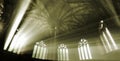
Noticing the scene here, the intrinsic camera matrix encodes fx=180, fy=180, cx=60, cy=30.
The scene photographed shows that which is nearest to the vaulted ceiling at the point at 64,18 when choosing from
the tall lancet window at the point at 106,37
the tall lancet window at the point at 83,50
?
the tall lancet window at the point at 106,37

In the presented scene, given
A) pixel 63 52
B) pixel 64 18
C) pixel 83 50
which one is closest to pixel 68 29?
pixel 64 18

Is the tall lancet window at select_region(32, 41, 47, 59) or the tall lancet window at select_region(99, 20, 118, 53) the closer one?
the tall lancet window at select_region(99, 20, 118, 53)

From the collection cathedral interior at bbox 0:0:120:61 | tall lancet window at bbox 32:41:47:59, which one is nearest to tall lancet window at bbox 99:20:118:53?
cathedral interior at bbox 0:0:120:61

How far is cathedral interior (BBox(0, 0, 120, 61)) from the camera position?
8.04 metres

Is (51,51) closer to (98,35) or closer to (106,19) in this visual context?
(98,35)

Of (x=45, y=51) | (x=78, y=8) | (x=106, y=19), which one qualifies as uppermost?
(x=78, y=8)

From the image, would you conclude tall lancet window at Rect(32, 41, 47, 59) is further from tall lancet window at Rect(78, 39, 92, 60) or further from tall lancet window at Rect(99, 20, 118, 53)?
tall lancet window at Rect(99, 20, 118, 53)

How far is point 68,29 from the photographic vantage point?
11.0 meters

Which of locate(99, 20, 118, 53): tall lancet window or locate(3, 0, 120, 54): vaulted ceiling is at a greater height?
locate(3, 0, 120, 54): vaulted ceiling

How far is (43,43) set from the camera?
10414mm

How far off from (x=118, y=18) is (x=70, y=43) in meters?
3.60

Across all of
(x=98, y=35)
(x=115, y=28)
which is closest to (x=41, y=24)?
(x=98, y=35)

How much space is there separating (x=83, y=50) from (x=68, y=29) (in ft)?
6.59

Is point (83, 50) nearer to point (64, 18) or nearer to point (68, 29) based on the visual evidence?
point (68, 29)
